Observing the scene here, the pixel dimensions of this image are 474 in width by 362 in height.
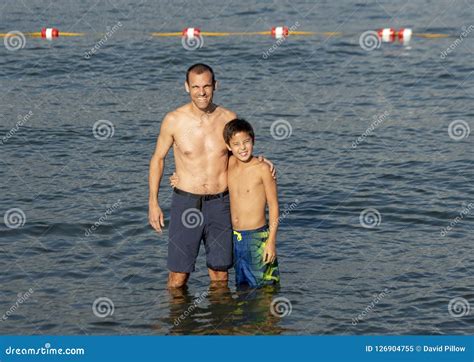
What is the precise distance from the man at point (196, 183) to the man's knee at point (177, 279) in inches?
17.6

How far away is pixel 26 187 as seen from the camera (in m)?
13.6

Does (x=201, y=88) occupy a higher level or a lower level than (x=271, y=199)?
higher

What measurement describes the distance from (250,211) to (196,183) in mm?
568

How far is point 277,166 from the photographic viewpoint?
1448 centimetres

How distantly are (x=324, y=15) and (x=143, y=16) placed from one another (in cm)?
435

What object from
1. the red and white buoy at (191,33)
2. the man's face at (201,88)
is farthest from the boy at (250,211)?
the red and white buoy at (191,33)

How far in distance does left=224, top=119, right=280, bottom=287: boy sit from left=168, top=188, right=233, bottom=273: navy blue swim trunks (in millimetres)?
84

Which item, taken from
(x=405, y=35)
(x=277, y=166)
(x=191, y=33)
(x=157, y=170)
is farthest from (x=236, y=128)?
(x=405, y=35)

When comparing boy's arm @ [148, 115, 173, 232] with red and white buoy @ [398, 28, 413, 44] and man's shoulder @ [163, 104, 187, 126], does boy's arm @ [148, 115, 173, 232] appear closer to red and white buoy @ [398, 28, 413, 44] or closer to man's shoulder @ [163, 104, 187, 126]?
man's shoulder @ [163, 104, 187, 126]

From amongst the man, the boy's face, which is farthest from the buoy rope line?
the boy's face

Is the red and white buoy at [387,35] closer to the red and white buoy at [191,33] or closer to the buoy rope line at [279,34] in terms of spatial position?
the buoy rope line at [279,34]

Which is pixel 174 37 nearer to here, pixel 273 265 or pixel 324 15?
pixel 324 15

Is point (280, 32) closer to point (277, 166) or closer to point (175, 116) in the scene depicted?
point (277, 166)

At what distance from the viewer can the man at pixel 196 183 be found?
9453mm
